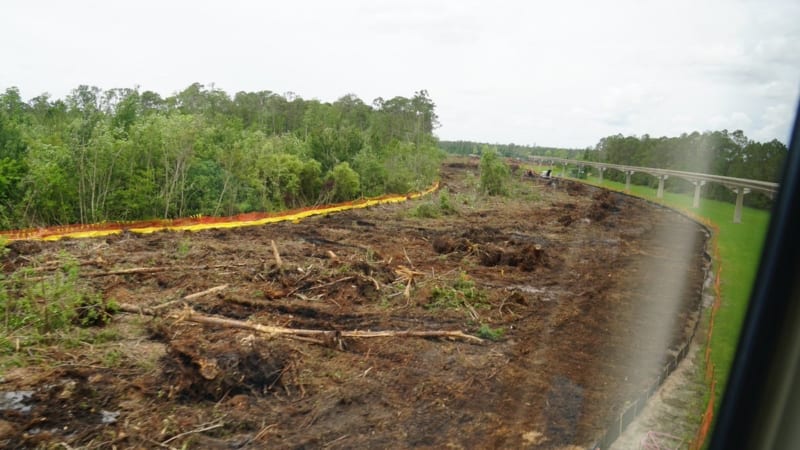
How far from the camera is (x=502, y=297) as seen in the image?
7777 millimetres

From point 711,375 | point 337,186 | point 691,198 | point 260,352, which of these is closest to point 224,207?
point 337,186

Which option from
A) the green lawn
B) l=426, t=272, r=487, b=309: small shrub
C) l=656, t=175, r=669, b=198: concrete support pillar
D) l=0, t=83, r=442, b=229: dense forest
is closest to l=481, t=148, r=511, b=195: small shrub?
l=0, t=83, r=442, b=229: dense forest

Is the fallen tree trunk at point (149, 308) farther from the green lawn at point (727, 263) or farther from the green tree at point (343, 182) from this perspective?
the green tree at point (343, 182)

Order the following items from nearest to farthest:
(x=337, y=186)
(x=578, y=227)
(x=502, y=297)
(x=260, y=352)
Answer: (x=260, y=352) < (x=502, y=297) < (x=578, y=227) < (x=337, y=186)

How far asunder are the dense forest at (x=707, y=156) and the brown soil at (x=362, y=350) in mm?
885

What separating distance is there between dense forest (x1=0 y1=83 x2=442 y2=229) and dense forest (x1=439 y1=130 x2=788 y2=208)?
31.2 ft

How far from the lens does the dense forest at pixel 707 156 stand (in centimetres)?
257

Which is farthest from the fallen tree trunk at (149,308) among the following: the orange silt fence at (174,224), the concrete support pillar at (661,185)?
the concrete support pillar at (661,185)

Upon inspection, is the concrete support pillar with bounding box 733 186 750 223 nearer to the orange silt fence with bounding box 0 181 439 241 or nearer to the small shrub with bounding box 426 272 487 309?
the small shrub with bounding box 426 272 487 309

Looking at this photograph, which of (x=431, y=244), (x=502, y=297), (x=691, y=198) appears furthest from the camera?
(x=431, y=244)

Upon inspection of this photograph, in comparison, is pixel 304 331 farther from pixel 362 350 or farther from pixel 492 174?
pixel 492 174

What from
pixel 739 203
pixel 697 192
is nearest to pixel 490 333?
A: pixel 697 192

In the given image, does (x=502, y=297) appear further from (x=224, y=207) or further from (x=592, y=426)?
(x=224, y=207)

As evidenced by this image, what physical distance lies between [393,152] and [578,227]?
417 inches
